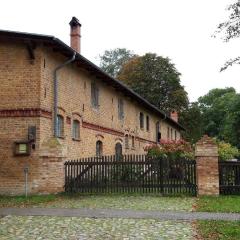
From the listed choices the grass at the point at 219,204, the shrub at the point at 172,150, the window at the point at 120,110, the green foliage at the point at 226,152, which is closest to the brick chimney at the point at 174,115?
the window at the point at 120,110

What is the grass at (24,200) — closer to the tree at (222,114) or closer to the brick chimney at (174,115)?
the brick chimney at (174,115)

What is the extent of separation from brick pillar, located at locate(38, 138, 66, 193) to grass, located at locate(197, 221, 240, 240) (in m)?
7.85

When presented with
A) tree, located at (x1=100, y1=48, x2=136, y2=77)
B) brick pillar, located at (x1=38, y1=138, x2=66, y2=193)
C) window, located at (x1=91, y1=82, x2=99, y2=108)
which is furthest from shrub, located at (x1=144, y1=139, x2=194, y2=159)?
tree, located at (x1=100, y1=48, x2=136, y2=77)

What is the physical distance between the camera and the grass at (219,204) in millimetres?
12234

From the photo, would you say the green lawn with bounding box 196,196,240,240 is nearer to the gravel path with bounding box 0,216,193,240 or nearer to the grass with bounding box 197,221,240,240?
the grass with bounding box 197,221,240,240

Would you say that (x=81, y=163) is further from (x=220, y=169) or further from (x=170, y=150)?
(x=170, y=150)

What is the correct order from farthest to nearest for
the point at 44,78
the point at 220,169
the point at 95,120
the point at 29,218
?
the point at 95,120
the point at 44,78
the point at 220,169
the point at 29,218

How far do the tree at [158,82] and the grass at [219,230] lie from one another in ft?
136

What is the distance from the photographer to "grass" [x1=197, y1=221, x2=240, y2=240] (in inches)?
335

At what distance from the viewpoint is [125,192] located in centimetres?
1705

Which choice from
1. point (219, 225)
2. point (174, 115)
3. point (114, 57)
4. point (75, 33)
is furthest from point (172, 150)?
point (114, 57)

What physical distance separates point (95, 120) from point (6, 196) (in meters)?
7.98

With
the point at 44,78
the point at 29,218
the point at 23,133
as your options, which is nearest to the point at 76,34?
the point at 44,78

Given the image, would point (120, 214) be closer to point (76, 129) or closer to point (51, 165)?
point (51, 165)
